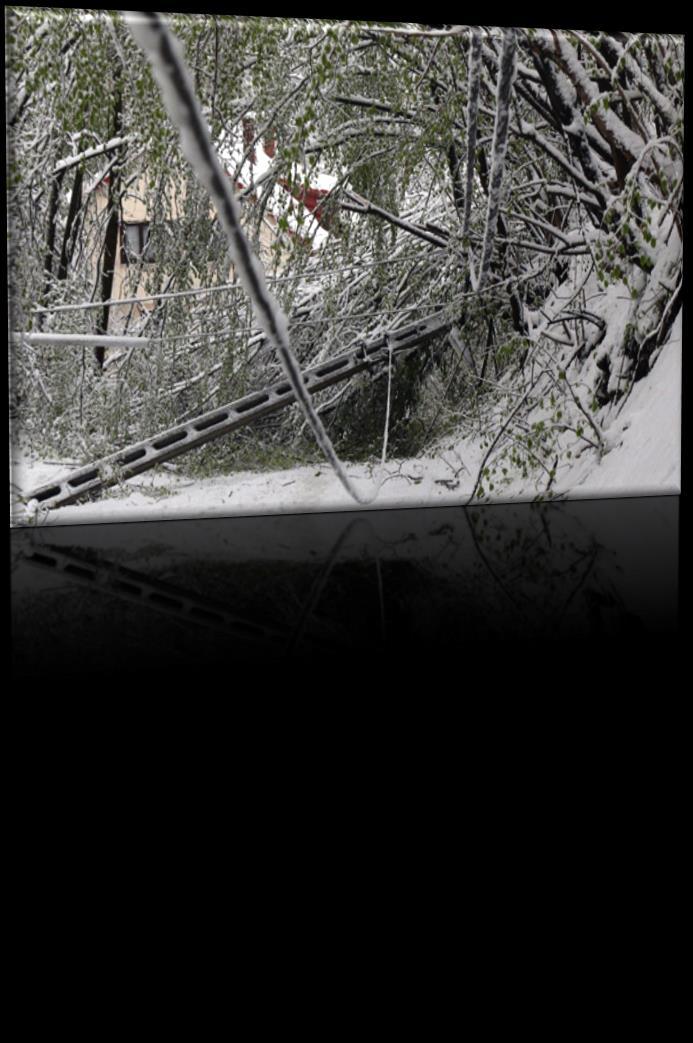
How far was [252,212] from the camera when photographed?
4.91m

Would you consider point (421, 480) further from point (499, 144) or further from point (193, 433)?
point (499, 144)

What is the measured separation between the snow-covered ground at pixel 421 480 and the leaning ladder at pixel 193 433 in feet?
0.17

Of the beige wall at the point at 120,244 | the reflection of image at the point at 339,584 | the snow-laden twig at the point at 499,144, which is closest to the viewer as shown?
the reflection of image at the point at 339,584

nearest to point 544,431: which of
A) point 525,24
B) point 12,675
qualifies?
point 525,24

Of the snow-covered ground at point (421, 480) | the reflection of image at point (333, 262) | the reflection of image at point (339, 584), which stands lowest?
the reflection of image at point (339, 584)

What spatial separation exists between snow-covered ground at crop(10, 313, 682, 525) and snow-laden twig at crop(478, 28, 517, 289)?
0.87 meters

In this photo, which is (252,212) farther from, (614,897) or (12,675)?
(614,897)

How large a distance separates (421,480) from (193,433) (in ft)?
3.64

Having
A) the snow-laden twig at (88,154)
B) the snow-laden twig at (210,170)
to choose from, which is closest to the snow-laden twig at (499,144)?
the snow-laden twig at (210,170)

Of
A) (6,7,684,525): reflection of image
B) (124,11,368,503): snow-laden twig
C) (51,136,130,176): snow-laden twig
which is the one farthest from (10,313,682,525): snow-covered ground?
(51,136,130,176): snow-laden twig

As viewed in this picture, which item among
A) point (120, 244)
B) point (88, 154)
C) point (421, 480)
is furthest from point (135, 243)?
point (421, 480)

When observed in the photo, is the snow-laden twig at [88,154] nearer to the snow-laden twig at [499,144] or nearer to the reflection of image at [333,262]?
the reflection of image at [333,262]

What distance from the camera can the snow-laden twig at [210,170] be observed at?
184 inches

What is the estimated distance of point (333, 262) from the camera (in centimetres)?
511
